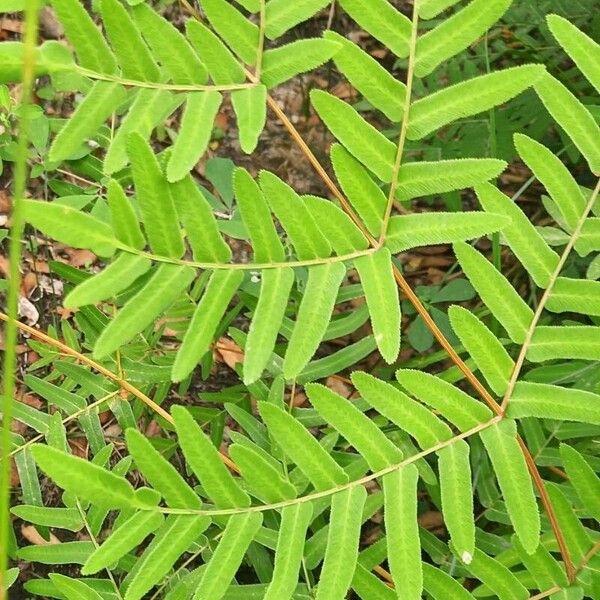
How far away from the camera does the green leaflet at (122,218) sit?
40.3 inches

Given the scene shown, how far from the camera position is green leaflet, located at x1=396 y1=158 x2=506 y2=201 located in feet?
3.70

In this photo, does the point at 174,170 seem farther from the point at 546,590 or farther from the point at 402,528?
the point at 546,590

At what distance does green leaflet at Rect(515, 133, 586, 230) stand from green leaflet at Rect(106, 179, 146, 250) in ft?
1.95

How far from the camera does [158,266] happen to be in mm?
1085

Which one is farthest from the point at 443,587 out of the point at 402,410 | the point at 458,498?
the point at 402,410

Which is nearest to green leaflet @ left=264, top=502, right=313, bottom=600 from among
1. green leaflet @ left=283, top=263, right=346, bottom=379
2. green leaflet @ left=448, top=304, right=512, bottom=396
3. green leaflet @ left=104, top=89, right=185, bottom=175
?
green leaflet @ left=283, top=263, right=346, bottom=379

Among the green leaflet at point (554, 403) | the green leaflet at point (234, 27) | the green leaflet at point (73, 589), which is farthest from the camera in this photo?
the green leaflet at point (73, 589)

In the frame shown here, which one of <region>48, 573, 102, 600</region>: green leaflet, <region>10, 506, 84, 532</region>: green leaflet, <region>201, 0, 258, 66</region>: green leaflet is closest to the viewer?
<region>201, 0, 258, 66</region>: green leaflet

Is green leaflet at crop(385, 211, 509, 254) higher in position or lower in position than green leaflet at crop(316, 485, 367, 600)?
higher

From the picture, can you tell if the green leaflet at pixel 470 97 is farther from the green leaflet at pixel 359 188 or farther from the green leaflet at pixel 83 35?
the green leaflet at pixel 83 35

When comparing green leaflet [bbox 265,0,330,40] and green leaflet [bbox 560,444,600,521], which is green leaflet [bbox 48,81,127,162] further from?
green leaflet [bbox 560,444,600,521]

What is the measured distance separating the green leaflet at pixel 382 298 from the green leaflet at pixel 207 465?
0.29 m

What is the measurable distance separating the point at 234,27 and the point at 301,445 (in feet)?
2.03

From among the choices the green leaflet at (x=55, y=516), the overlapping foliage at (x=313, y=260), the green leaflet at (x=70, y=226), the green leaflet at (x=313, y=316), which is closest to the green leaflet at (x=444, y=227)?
the overlapping foliage at (x=313, y=260)
